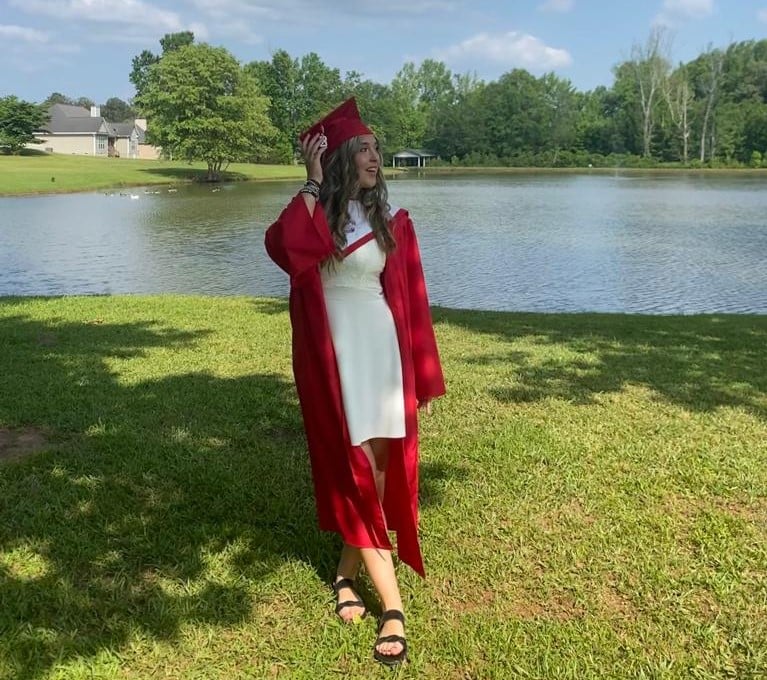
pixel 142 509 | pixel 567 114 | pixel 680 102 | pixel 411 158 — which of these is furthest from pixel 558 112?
pixel 142 509

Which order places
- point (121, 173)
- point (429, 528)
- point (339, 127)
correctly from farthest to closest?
point (121, 173) < point (429, 528) < point (339, 127)

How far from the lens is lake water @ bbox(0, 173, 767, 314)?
14164mm

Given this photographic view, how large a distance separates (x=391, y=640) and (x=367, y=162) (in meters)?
1.76

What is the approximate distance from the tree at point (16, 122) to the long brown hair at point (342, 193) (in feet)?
253

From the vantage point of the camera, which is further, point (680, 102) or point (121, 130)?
point (121, 130)

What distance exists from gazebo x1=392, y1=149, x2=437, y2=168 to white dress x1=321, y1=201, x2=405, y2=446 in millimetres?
95885

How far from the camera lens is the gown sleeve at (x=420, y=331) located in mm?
2947

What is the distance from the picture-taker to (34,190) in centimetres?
4191

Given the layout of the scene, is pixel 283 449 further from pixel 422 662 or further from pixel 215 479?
pixel 422 662

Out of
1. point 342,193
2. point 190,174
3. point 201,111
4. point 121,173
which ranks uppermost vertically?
point 201,111

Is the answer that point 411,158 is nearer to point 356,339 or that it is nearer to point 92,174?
point 92,174

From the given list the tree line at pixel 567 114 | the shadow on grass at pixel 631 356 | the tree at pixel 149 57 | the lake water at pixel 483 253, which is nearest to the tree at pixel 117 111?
the tree at pixel 149 57

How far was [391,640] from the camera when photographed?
9.05 ft

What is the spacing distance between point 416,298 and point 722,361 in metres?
5.01
